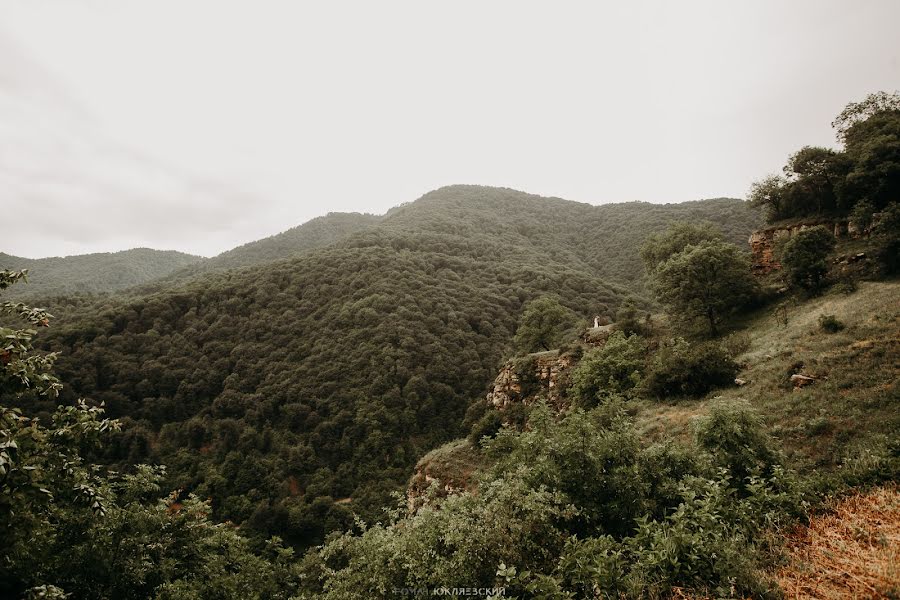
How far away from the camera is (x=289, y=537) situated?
39250mm

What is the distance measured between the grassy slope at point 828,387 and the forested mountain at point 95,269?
5842 inches

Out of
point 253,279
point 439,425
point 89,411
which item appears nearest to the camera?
point 89,411

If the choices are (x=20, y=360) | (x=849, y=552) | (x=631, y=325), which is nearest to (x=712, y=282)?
(x=631, y=325)

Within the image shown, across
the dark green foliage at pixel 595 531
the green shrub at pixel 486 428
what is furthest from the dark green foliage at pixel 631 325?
the dark green foliage at pixel 595 531

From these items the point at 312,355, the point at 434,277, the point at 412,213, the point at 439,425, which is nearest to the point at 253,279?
the point at 312,355

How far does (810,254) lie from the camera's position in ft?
67.8

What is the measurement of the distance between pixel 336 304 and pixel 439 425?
101ft

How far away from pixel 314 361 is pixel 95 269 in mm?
129367

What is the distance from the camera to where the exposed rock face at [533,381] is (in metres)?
28.1

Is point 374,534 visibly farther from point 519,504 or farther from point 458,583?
point 519,504

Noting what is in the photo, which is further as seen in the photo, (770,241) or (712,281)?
(770,241)

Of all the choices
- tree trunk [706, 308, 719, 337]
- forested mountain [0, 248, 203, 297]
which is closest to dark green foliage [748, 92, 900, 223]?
Result: tree trunk [706, 308, 719, 337]

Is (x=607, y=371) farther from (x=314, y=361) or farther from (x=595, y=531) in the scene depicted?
(x=314, y=361)

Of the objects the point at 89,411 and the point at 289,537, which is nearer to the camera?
the point at 89,411
